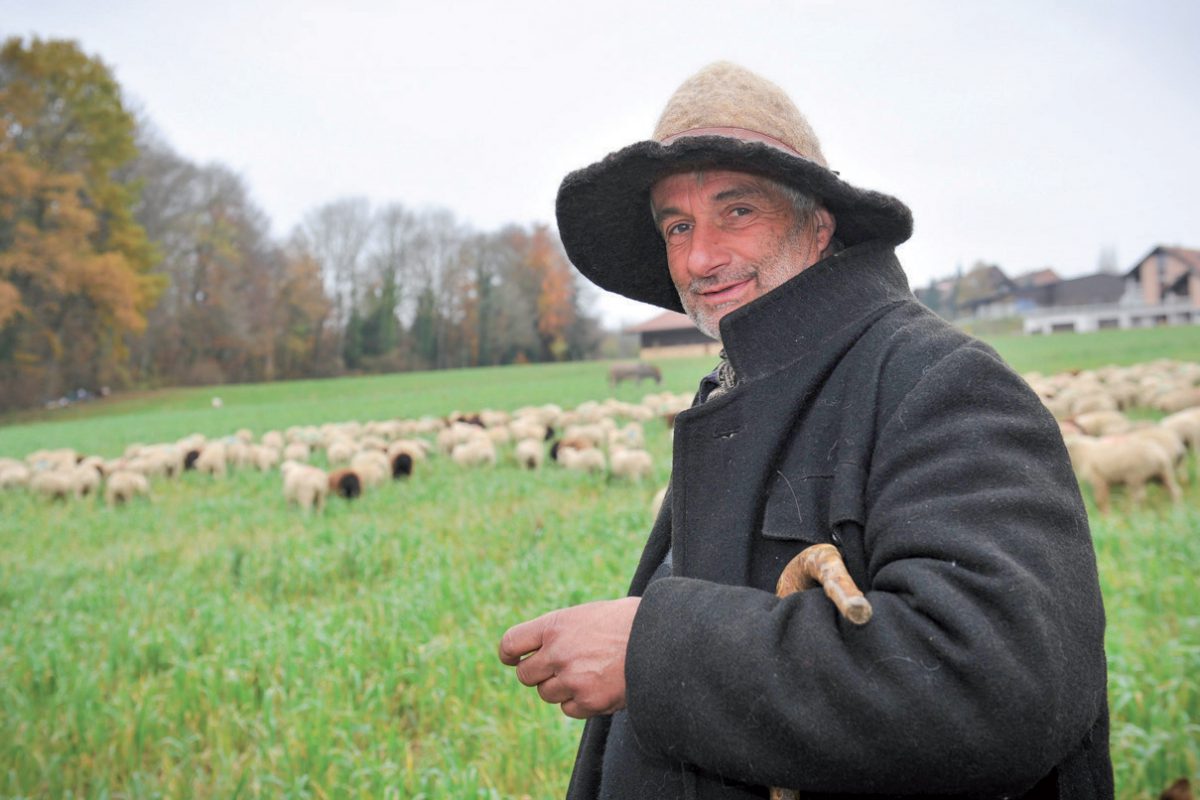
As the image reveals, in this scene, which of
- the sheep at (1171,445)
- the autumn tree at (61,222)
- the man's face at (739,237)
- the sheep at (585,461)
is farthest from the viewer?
the autumn tree at (61,222)

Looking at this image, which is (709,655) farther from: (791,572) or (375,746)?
(375,746)

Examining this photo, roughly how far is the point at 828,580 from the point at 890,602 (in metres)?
0.08

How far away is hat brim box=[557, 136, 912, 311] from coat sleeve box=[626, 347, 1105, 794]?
0.44 metres

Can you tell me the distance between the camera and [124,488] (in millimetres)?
11602

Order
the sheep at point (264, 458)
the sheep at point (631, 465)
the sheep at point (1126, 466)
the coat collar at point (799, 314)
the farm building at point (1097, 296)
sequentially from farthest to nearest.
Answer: the farm building at point (1097, 296) < the sheep at point (264, 458) < the sheep at point (631, 465) < the sheep at point (1126, 466) < the coat collar at point (799, 314)

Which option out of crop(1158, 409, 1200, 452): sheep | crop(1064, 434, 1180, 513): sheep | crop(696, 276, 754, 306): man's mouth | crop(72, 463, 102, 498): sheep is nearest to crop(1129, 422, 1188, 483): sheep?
crop(1064, 434, 1180, 513): sheep

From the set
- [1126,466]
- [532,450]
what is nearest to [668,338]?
[532,450]

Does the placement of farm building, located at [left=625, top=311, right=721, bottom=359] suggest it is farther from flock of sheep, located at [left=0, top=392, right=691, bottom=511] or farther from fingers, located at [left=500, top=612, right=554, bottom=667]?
fingers, located at [left=500, top=612, right=554, bottom=667]

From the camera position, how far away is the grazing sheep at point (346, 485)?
10.3m

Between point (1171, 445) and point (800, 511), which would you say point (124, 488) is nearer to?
point (1171, 445)

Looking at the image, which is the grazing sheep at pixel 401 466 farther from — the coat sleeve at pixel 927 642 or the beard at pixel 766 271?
the coat sleeve at pixel 927 642

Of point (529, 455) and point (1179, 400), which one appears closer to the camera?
point (1179, 400)

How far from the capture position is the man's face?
5.51 ft

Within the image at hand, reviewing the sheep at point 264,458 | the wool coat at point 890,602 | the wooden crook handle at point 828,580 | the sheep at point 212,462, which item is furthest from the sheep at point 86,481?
the wooden crook handle at point 828,580
